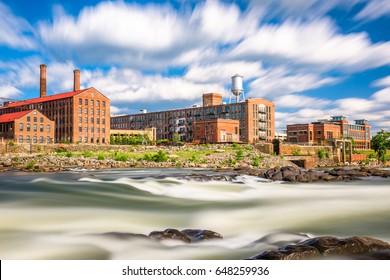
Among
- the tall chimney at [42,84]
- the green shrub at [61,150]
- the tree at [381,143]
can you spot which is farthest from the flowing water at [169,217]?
the tall chimney at [42,84]

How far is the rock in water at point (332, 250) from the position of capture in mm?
7562

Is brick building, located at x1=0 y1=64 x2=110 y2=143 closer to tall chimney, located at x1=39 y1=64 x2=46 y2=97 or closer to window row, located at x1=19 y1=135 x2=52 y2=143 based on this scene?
window row, located at x1=19 y1=135 x2=52 y2=143

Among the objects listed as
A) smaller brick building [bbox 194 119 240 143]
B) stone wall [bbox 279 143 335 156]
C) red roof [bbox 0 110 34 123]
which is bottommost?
stone wall [bbox 279 143 335 156]

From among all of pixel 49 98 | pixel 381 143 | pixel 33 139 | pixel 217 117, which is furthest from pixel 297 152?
pixel 49 98

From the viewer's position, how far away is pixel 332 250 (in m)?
7.99

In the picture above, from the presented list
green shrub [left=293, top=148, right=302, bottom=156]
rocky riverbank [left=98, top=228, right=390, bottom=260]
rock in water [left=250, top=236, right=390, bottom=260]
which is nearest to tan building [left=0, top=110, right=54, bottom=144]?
green shrub [left=293, top=148, right=302, bottom=156]

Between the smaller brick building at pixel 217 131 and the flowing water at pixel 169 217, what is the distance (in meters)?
70.0

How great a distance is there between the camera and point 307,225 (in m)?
12.1

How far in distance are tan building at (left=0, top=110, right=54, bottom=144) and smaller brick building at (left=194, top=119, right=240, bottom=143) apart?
122ft

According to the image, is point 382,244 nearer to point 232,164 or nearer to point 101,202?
point 101,202

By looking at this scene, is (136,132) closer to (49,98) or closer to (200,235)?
(49,98)

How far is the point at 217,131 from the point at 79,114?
113ft

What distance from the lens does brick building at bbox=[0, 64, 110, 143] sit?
292 feet

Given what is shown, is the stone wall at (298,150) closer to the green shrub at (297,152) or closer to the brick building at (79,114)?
the green shrub at (297,152)
